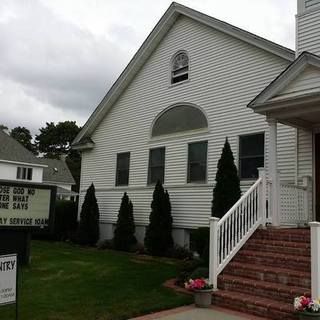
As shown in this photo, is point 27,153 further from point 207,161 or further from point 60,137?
point 60,137

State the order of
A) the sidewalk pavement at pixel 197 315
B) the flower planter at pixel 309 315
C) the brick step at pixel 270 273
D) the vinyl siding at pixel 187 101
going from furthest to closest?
1. the vinyl siding at pixel 187 101
2. the brick step at pixel 270 273
3. the sidewalk pavement at pixel 197 315
4. the flower planter at pixel 309 315

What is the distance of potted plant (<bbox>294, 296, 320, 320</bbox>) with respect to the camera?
20.2 feet

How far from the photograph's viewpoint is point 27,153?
40062 mm

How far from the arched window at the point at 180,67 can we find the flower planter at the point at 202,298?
9.51 metres

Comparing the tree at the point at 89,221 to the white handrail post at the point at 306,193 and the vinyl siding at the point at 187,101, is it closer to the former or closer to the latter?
the vinyl siding at the point at 187,101

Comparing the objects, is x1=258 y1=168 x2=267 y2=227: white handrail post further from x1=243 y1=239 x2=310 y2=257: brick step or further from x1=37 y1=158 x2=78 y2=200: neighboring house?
x1=37 y1=158 x2=78 y2=200: neighboring house

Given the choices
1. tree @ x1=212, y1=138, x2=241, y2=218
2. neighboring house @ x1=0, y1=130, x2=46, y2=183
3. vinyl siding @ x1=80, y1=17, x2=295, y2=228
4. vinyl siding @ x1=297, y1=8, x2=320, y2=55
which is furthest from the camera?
neighboring house @ x1=0, y1=130, x2=46, y2=183

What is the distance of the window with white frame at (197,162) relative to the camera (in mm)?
14781

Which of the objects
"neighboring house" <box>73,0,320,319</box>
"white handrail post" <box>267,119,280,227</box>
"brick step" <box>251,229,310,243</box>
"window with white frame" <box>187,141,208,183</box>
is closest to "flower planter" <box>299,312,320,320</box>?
"neighboring house" <box>73,0,320,319</box>

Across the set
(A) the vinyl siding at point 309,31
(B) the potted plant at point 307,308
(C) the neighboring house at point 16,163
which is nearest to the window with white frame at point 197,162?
(A) the vinyl siding at point 309,31

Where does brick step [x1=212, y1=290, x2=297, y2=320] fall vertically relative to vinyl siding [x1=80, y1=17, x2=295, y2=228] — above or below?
below

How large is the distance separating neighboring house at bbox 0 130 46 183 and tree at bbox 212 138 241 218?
2855 cm

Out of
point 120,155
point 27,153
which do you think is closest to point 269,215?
point 120,155

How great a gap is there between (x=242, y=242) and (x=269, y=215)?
1.15 metres
